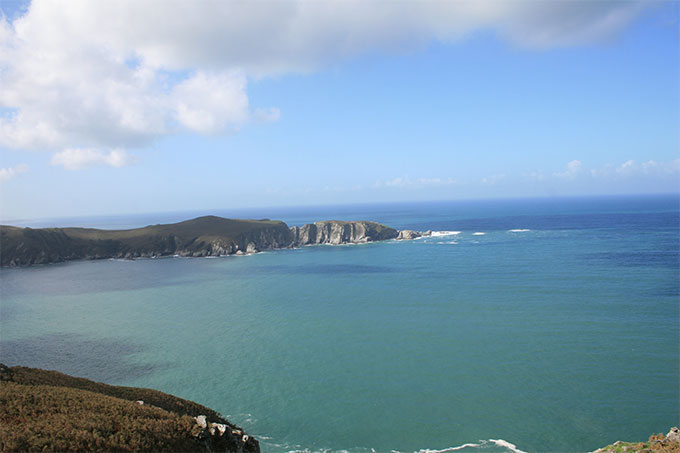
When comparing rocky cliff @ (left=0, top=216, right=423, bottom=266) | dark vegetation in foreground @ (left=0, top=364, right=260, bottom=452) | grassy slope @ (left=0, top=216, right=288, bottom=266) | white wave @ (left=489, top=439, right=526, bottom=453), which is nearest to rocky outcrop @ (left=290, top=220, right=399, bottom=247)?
rocky cliff @ (left=0, top=216, right=423, bottom=266)

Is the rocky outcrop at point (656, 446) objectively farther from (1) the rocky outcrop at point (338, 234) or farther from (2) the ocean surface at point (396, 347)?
(1) the rocky outcrop at point (338, 234)

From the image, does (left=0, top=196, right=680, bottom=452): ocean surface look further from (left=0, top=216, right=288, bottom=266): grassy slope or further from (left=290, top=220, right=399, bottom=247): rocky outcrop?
(left=290, top=220, right=399, bottom=247): rocky outcrop

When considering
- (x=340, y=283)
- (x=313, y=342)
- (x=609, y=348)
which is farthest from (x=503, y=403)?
(x=340, y=283)

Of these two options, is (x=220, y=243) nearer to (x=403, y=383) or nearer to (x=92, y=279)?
(x=92, y=279)

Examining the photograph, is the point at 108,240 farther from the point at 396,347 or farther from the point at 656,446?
the point at 656,446

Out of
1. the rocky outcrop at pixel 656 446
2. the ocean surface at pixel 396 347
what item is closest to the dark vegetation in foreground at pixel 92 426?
the ocean surface at pixel 396 347

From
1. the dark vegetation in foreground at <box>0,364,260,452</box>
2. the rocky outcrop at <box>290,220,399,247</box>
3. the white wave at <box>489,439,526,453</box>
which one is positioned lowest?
the white wave at <box>489,439,526,453</box>
